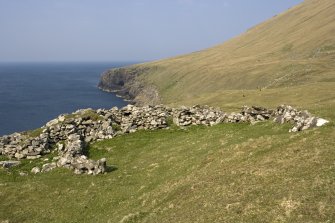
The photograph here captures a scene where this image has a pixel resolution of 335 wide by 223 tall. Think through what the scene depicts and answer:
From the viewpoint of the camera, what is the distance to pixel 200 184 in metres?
29.3

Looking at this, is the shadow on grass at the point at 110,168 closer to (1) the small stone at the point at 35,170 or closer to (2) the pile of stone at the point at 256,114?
(1) the small stone at the point at 35,170

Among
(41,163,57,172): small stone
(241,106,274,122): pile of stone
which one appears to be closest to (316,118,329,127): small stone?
(241,106,274,122): pile of stone

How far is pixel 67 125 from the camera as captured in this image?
183ft

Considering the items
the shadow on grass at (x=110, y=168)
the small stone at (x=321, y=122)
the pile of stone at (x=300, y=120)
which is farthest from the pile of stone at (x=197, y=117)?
the small stone at (x=321, y=122)

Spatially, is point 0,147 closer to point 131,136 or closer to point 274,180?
point 131,136

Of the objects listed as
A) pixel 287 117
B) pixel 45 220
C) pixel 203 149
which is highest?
pixel 287 117

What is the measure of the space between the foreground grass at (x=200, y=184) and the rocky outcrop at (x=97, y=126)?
188 cm

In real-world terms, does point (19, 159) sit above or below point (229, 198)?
below

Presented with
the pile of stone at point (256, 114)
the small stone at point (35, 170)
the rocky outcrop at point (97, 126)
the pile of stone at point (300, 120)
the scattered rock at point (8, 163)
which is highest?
the pile of stone at point (300, 120)

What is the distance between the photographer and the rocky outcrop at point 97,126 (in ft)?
139

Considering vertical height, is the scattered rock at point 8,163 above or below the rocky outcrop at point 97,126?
below

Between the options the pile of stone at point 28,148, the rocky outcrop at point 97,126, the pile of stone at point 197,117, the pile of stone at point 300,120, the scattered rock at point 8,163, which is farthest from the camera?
the pile of stone at point 197,117

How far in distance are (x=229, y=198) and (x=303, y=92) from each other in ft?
199

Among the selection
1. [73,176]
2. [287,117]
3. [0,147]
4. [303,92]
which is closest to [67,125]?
[0,147]
